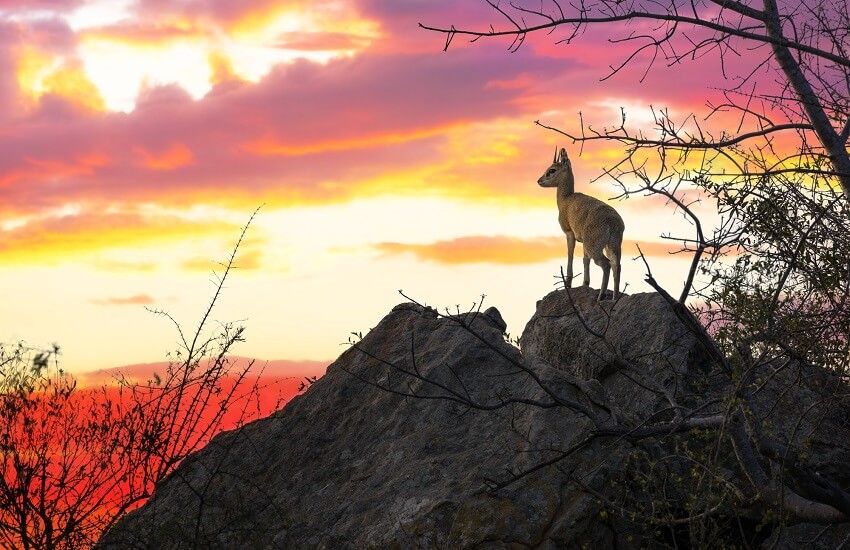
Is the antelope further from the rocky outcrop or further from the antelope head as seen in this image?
the rocky outcrop

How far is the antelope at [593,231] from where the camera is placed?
40.5ft

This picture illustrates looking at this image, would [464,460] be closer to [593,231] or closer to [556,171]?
[593,231]

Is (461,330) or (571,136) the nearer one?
(571,136)

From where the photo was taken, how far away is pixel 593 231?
1270 centimetres

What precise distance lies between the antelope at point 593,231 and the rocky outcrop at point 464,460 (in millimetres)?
2802

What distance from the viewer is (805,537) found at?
852cm

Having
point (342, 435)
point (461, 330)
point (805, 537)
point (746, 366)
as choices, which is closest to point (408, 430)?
point (342, 435)

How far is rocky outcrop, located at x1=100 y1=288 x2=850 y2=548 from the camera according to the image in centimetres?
689

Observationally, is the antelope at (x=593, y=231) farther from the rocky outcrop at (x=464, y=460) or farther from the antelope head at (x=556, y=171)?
the rocky outcrop at (x=464, y=460)

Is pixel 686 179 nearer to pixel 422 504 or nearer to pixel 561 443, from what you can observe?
pixel 561 443

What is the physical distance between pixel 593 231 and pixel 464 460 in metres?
6.09

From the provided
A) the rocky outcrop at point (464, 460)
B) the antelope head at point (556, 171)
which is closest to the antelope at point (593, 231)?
the antelope head at point (556, 171)

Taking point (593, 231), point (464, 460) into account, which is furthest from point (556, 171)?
point (464, 460)

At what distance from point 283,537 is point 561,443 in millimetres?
2408
